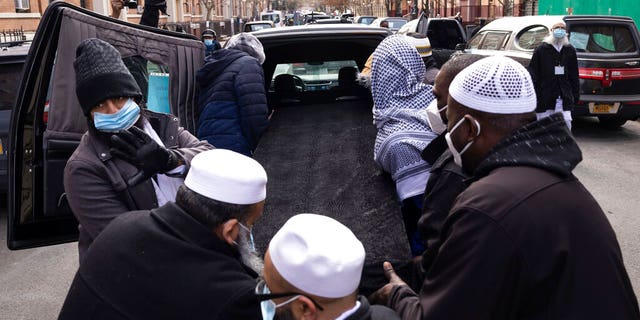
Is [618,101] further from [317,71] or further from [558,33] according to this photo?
[317,71]

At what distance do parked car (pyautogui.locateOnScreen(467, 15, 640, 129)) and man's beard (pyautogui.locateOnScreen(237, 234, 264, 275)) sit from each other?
389 inches

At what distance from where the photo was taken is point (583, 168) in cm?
929

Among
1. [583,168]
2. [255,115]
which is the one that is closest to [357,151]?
[255,115]

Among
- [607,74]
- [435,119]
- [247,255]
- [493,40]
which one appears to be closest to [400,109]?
[435,119]

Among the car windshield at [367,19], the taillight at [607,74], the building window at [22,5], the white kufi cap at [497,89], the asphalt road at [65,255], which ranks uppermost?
the building window at [22,5]

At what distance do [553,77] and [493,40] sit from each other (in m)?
4.46

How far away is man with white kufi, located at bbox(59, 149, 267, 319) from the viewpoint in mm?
1878

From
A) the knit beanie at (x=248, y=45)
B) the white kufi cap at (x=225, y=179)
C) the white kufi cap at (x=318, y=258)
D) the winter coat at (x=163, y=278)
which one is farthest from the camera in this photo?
the knit beanie at (x=248, y=45)

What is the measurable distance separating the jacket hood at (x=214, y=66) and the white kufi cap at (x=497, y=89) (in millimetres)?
2736

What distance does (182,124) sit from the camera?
15.1 feet

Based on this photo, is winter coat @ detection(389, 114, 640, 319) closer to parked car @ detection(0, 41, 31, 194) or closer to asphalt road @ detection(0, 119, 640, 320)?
asphalt road @ detection(0, 119, 640, 320)

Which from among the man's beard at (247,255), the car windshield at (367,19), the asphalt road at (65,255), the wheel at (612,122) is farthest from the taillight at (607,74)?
the car windshield at (367,19)

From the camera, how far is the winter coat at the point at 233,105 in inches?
175

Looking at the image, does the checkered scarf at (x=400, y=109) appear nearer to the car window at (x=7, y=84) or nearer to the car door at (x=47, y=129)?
the car door at (x=47, y=129)
